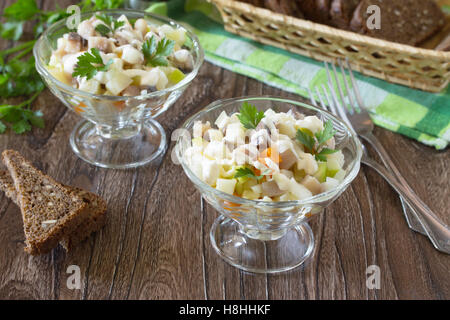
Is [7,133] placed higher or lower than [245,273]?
lower

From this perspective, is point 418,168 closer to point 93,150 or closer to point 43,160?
point 93,150

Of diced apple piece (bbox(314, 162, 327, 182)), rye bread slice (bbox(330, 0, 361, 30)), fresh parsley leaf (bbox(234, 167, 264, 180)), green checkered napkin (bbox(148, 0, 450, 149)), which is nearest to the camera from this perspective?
fresh parsley leaf (bbox(234, 167, 264, 180))

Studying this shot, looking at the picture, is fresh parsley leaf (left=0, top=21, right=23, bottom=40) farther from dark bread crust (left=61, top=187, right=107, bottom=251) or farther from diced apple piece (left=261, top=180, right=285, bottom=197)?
diced apple piece (left=261, top=180, right=285, bottom=197)

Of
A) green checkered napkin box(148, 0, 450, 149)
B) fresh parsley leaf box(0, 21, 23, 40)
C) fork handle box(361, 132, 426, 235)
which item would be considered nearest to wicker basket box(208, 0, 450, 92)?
green checkered napkin box(148, 0, 450, 149)

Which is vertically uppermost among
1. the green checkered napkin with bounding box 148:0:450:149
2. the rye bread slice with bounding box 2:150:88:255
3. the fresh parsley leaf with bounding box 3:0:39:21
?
the green checkered napkin with bounding box 148:0:450:149

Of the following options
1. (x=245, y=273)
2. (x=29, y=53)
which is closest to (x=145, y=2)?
(x=29, y=53)

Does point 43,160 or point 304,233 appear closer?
point 304,233
